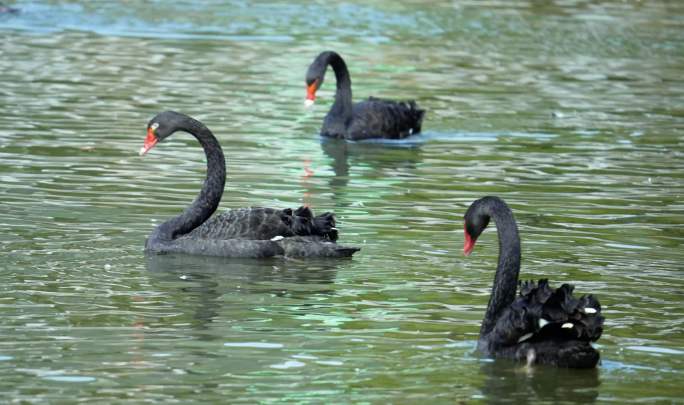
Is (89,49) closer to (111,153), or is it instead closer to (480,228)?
(111,153)

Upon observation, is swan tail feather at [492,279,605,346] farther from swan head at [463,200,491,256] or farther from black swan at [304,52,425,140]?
black swan at [304,52,425,140]

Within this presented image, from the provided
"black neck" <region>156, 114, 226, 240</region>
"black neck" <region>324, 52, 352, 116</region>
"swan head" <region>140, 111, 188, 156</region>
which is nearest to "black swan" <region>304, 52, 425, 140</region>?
"black neck" <region>324, 52, 352, 116</region>

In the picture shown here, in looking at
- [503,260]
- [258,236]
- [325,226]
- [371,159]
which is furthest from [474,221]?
[371,159]

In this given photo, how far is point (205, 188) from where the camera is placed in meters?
10.1

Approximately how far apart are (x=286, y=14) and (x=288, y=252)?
19.8m

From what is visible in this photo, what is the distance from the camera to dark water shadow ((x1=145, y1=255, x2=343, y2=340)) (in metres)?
8.14

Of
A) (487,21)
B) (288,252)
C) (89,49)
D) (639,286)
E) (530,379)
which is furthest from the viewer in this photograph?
(487,21)

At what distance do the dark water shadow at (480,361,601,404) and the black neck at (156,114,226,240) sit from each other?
378 centimetres

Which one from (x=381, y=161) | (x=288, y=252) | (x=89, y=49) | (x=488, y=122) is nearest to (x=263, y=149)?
(x=381, y=161)

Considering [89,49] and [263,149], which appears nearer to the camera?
[263,149]

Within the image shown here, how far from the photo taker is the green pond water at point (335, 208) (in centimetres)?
667

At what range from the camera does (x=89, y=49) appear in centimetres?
2333

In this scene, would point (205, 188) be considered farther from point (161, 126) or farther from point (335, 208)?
point (335, 208)

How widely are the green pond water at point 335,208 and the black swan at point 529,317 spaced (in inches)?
4.2
